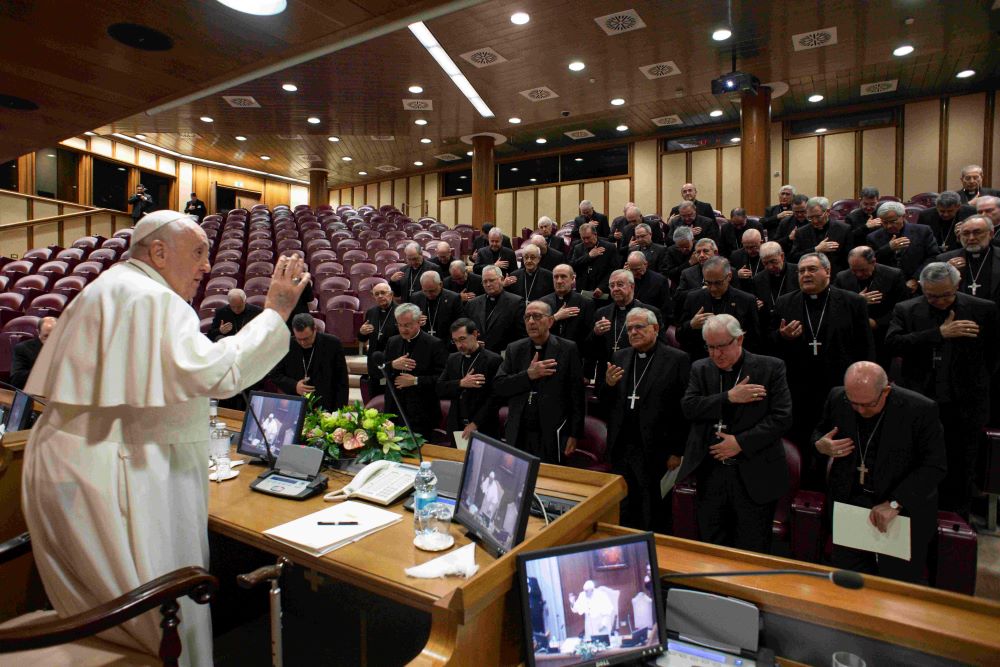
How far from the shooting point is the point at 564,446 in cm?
373

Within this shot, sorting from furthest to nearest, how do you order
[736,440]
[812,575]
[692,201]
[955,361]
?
[692,201] → [955,361] → [736,440] → [812,575]

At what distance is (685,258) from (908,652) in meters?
5.00

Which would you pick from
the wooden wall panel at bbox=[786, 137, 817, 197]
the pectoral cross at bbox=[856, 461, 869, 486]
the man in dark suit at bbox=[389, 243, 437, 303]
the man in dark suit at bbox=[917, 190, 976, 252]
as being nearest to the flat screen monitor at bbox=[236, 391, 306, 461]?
the pectoral cross at bbox=[856, 461, 869, 486]

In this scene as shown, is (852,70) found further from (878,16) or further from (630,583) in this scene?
(630,583)

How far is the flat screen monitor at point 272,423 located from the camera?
2645mm

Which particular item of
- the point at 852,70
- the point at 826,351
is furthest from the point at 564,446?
the point at 852,70

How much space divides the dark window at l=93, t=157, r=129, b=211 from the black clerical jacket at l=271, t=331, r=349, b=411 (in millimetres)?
14214

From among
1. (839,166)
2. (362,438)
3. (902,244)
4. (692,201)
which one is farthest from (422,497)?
(839,166)

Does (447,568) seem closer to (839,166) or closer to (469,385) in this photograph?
(469,385)

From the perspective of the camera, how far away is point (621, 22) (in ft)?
23.6

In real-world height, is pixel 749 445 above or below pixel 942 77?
below

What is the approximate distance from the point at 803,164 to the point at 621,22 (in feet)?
22.0

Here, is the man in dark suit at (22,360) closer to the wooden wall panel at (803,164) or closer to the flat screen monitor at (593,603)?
the flat screen monitor at (593,603)

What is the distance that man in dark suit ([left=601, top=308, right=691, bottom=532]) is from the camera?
3.50 meters
